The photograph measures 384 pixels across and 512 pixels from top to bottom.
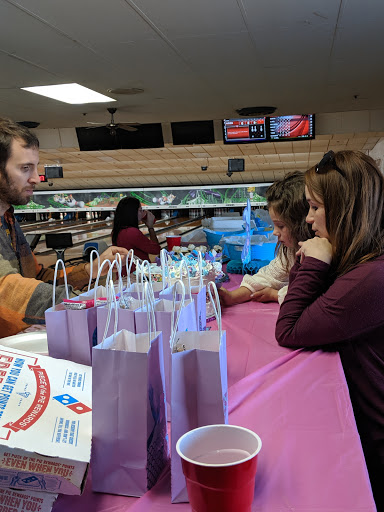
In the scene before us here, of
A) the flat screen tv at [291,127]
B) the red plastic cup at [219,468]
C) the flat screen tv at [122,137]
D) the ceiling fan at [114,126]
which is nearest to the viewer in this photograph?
the red plastic cup at [219,468]

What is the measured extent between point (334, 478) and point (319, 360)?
1.88 feet

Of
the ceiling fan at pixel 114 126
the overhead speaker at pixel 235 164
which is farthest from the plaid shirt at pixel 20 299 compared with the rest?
the overhead speaker at pixel 235 164

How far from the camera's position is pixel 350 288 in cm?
130

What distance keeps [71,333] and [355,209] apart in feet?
2.87

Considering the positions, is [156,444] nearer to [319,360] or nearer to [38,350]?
[38,350]

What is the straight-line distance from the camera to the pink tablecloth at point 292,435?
2.41 ft

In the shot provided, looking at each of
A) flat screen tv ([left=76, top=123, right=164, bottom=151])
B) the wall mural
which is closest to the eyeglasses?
flat screen tv ([left=76, top=123, right=164, bottom=151])

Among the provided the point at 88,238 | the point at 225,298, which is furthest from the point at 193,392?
the point at 88,238

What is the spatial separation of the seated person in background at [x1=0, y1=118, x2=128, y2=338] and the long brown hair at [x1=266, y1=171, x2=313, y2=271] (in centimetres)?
68

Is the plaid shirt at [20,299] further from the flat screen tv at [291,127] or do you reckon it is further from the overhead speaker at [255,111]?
the flat screen tv at [291,127]

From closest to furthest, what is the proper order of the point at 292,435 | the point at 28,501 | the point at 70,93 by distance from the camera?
the point at 28,501 < the point at 292,435 < the point at 70,93

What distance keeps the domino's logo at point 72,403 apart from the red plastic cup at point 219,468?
0.21m

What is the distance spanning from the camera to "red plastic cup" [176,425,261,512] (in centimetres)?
61

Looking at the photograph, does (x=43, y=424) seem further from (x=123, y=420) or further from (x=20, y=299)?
(x=20, y=299)
